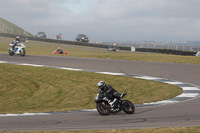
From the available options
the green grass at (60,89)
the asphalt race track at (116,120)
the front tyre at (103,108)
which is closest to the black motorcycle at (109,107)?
the front tyre at (103,108)

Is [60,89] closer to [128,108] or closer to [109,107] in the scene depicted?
[109,107]

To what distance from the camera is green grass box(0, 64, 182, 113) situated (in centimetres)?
1201

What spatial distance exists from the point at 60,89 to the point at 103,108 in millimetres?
6230

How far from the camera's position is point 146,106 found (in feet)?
32.6

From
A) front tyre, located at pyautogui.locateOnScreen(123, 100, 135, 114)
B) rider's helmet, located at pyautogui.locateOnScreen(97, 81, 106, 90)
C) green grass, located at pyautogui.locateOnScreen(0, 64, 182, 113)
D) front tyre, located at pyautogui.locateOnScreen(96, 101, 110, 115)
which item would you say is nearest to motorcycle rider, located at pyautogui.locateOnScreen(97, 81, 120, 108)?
rider's helmet, located at pyautogui.locateOnScreen(97, 81, 106, 90)

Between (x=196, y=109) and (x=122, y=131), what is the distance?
328 centimetres

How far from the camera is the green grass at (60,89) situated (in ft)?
39.4

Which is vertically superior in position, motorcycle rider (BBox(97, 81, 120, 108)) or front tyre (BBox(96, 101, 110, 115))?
motorcycle rider (BBox(97, 81, 120, 108))

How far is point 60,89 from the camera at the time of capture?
14.8 m

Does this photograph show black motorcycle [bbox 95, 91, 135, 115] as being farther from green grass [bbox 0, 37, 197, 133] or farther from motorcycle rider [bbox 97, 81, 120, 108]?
green grass [bbox 0, 37, 197, 133]

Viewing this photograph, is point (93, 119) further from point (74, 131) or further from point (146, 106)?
point (146, 106)

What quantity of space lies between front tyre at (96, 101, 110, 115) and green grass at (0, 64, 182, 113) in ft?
5.42

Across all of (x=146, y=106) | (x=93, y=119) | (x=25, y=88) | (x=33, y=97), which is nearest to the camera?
(x=93, y=119)

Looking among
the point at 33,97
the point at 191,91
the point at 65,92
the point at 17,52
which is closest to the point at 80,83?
the point at 65,92
